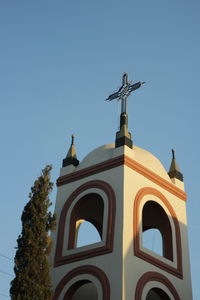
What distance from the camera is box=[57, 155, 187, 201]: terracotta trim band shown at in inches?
810

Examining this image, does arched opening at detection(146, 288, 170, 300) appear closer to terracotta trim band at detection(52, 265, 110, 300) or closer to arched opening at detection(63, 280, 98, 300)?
arched opening at detection(63, 280, 98, 300)

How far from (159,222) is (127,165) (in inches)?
121

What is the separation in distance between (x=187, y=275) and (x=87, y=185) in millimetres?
4919

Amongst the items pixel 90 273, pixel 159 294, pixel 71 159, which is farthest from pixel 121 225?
pixel 71 159

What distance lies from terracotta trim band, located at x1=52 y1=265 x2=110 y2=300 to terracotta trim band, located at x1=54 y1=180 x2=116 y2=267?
1.49 feet

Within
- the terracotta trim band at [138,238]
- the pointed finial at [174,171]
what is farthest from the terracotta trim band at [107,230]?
the pointed finial at [174,171]

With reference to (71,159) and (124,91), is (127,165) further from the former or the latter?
(124,91)

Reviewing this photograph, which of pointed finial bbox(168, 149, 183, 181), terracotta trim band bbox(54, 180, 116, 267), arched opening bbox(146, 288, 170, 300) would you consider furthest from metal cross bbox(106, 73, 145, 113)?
arched opening bbox(146, 288, 170, 300)

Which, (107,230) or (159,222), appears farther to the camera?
(159,222)

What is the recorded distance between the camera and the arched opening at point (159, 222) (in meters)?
21.0

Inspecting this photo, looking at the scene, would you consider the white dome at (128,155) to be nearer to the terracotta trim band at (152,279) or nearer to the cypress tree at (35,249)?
the cypress tree at (35,249)

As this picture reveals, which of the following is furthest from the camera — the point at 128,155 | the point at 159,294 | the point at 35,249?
the point at 128,155

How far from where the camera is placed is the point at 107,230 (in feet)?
63.2

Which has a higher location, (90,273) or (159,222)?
(159,222)
